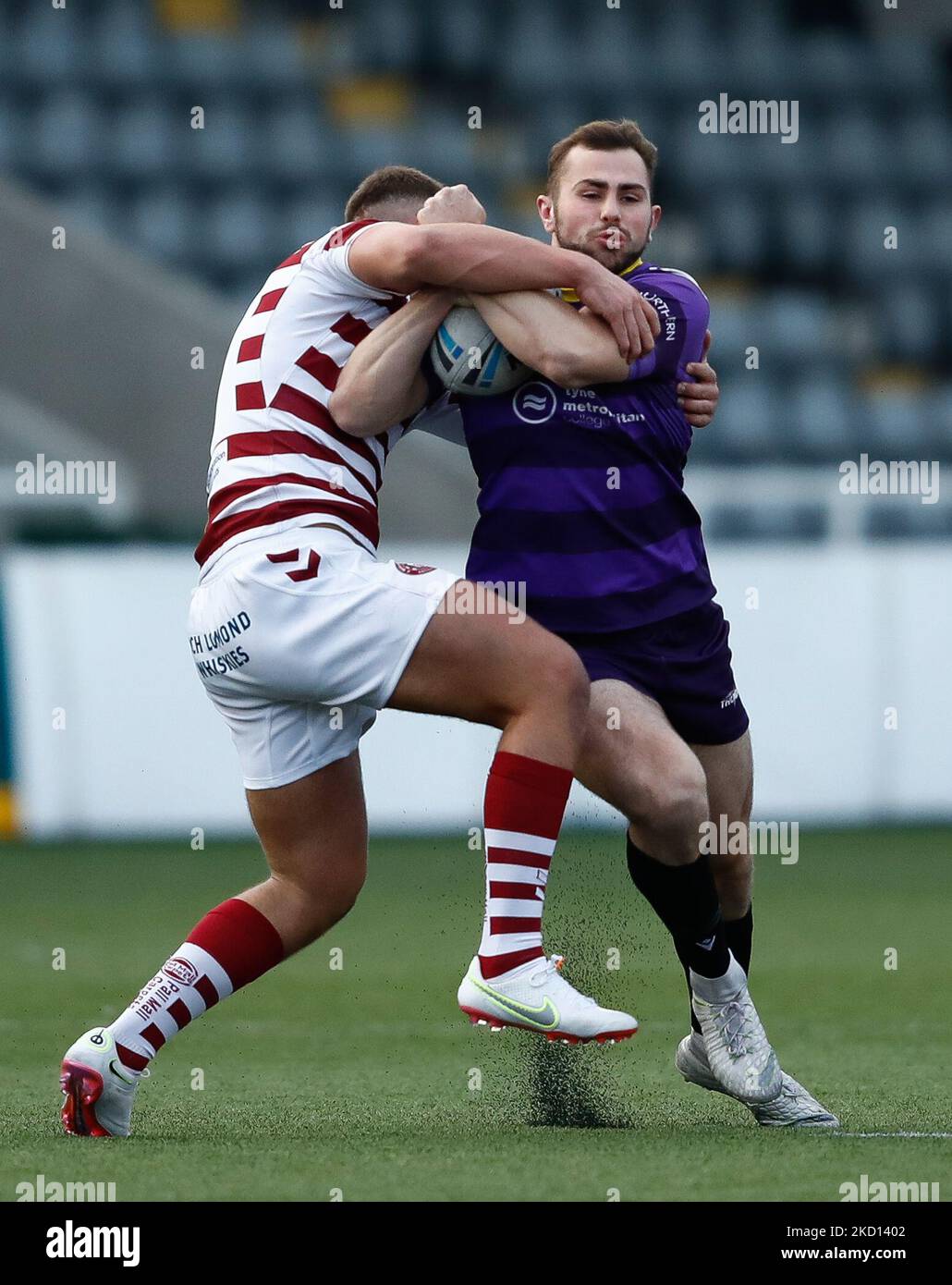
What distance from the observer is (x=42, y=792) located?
10250mm

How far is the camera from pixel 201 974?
4.23m

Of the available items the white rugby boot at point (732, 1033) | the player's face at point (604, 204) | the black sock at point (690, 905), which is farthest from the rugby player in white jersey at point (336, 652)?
the white rugby boot at point (732, 1033)

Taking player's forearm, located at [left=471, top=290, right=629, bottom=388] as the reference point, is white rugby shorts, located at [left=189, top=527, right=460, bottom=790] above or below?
below

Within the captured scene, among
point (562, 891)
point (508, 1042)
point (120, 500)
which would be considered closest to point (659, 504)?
point (508, 1042)

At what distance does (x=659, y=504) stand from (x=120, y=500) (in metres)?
8.46

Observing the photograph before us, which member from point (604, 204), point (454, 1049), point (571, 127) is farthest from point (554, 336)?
point (571, 127)

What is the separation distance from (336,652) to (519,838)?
472 millimetres

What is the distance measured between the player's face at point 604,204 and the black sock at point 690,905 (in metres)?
1.21

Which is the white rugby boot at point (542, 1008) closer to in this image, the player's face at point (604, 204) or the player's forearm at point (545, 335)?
the player's forearm at point (545, 335)

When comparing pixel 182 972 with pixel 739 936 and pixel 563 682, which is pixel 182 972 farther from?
pixel 739 936

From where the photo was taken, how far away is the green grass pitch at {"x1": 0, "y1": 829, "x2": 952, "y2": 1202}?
3676mm

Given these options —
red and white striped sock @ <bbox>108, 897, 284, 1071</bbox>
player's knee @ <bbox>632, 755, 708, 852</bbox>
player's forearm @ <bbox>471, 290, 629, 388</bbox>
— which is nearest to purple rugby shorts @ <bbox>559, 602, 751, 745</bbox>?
player's knee @ <bbox>632, 755, 708, 852</bbox>

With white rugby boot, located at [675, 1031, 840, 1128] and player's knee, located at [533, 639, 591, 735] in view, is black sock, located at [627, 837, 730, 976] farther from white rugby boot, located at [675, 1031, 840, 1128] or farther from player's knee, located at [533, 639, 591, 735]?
player's knee, located at [533, 639, 591, 735]

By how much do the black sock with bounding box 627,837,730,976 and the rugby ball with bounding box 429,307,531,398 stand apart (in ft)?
3.25
